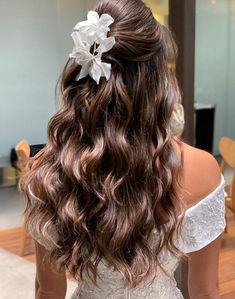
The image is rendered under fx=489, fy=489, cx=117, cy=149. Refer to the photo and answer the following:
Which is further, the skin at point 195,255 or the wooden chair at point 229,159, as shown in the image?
the wooden chair at point 229,159

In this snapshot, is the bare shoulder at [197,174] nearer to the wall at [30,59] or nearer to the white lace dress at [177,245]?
the white lace dress at [177,245]

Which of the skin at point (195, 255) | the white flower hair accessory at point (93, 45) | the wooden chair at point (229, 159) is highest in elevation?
the white flower hair accessory at point (93, 45)

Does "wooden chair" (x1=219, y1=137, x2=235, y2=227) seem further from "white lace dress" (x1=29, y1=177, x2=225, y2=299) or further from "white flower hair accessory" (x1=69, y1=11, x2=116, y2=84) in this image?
"white flower hair accessory" (x1=69, y1=11, x2=116, y2=84)

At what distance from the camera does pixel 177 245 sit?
937 mm

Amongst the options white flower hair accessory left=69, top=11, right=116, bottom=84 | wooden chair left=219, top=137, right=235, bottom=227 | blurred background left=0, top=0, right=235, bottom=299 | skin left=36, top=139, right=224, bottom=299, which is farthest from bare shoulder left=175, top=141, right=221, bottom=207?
wooden chair left=219, top=137, right=235, bottom=227

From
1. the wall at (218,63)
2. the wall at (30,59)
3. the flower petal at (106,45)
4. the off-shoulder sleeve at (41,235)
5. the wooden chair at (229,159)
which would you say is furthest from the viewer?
the wall at (218,63)

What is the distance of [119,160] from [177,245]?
8.6 inches

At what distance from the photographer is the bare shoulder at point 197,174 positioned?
88 cm

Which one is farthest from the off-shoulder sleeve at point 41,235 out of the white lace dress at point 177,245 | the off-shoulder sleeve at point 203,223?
the off-shoulder sleeve at point 203,223

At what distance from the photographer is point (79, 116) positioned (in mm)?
868

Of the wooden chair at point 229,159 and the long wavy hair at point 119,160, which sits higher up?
the long wavy hair at point 119,160

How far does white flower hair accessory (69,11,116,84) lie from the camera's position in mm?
819

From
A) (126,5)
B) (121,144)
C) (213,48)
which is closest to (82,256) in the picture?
(121,144)

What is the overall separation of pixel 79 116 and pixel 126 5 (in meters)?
0.21
